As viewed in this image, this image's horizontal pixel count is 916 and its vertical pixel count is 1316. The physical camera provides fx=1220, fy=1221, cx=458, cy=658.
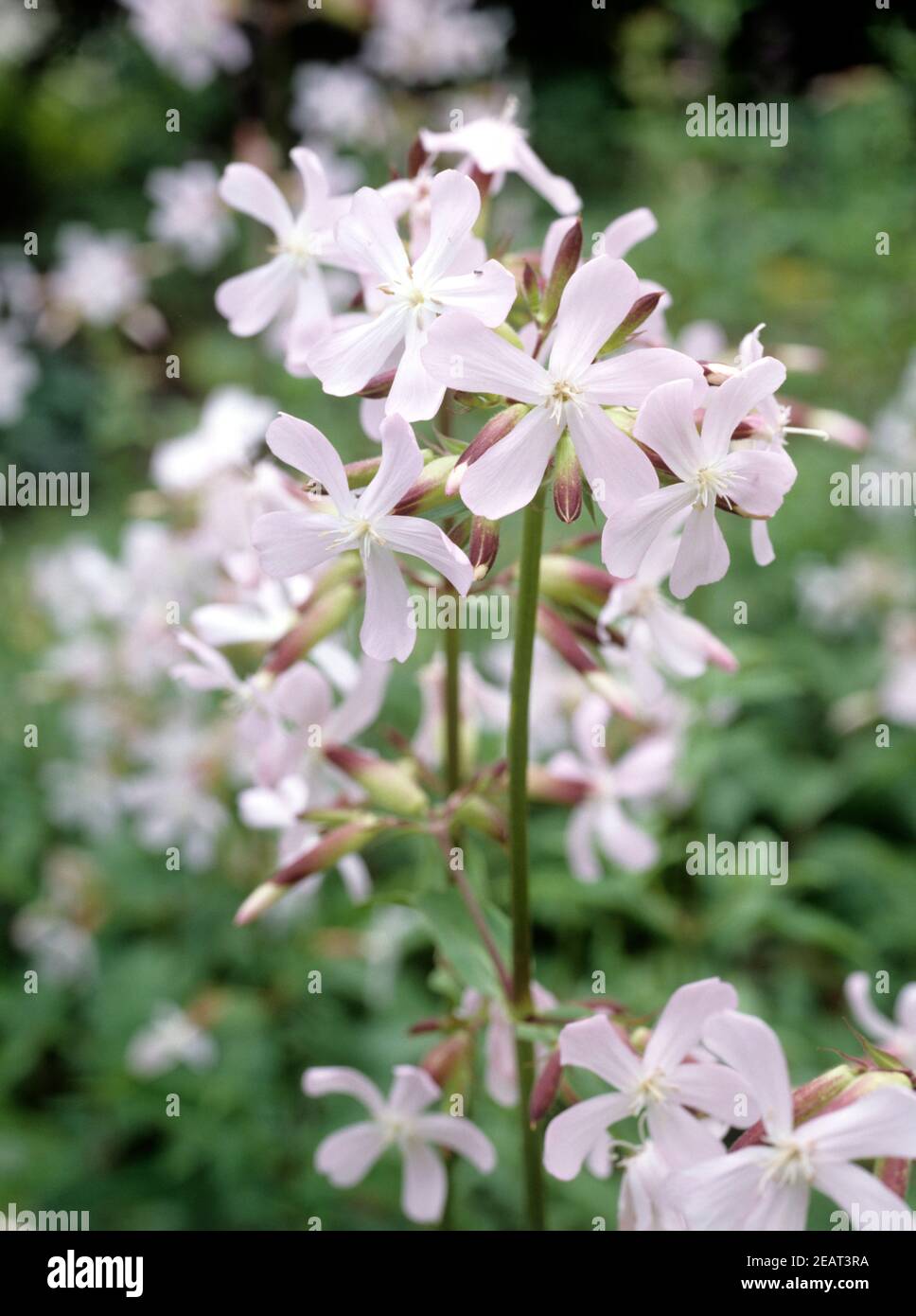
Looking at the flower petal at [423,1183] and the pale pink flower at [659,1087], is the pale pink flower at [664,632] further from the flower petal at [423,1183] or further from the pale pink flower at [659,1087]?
the flower petal at [423,1183]

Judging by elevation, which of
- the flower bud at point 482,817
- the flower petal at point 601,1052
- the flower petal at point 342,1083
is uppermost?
the flower bud at point 482,817

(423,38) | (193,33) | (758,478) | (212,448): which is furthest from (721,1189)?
(423,38)

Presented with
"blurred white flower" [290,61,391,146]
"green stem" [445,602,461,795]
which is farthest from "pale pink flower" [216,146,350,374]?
"blurred white flower" [290,61,391,146]

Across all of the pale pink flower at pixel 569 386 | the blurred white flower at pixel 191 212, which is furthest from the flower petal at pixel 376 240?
the blurred white flower at pixel 191 212

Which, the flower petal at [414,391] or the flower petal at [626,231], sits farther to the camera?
the flower petal at [626,231]

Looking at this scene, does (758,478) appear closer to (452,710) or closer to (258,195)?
(452,710)
